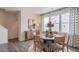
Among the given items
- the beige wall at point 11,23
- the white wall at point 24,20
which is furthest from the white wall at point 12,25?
the white wall at point 24,20

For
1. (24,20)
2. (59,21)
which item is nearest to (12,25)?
(24,20)

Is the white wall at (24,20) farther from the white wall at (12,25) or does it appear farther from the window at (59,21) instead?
the window at (59,21)

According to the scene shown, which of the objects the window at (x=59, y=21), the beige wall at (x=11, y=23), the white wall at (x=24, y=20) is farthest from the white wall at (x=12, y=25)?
Answer: the window at (x=59, y=21)

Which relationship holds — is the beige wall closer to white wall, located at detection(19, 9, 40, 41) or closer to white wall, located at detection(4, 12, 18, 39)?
white wall, located at detection(4, 12, 18, 39)

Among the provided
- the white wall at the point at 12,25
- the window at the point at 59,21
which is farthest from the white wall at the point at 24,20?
the window at the point at 59,21

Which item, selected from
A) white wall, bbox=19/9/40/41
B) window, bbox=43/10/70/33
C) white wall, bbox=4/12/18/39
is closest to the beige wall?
white wall, bbox=4/12/18/39

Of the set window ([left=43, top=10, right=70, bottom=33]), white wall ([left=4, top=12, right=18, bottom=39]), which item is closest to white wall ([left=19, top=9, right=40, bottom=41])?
white wall ([left=4, top=12, right=18, bottom=39])

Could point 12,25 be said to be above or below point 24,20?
below

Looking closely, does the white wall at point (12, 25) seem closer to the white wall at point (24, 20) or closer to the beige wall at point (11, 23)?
the beige wall at point (11, 23)

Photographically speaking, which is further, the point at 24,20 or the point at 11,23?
the point at 24,20

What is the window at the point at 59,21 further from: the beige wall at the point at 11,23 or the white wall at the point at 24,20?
the beige wall at the point at 11,23

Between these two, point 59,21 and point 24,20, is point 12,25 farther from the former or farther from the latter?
point 59,21

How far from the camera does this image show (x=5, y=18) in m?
2.51
